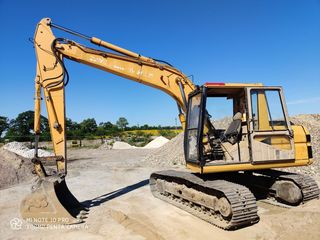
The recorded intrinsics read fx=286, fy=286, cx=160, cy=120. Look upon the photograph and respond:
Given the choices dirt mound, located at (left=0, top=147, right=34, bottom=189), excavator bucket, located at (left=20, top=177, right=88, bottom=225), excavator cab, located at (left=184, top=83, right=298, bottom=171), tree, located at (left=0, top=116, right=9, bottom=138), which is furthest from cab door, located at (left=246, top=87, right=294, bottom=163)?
tree, located at (left=0, top=116, right=9, bottom=138)

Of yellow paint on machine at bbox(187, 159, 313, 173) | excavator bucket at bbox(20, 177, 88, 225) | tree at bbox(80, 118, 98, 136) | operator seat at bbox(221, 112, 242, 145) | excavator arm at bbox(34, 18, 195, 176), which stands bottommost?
excavator bucket at bbox(20, 177, 88, 225)

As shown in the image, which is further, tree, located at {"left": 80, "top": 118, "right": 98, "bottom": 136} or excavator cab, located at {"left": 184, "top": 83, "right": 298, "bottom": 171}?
tree, located at {"left": 80, "top": 118, "right": 98, "bottom": 136}

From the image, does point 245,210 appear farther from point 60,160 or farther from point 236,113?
point 60,160

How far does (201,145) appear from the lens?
5.80 meters

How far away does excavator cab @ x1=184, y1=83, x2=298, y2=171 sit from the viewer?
230 inches

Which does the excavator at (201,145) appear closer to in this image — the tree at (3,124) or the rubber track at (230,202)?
the rubber track at (230,202)

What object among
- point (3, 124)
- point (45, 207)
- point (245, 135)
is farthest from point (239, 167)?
point (3, 124)

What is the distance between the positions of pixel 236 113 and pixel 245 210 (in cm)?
264

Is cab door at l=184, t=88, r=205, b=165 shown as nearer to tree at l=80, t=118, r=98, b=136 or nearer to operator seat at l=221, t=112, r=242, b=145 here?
operator seat at l=221, t=112, r=242, b=145

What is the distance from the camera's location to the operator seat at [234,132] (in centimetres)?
632

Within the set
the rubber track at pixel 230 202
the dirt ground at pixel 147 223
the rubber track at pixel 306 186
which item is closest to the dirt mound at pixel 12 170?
the dirt ground at pixel 147 223

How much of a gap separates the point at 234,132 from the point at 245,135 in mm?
284

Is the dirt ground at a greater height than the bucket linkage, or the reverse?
the bucket linkage

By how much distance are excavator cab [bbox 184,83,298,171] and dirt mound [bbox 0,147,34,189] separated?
22.9ft
